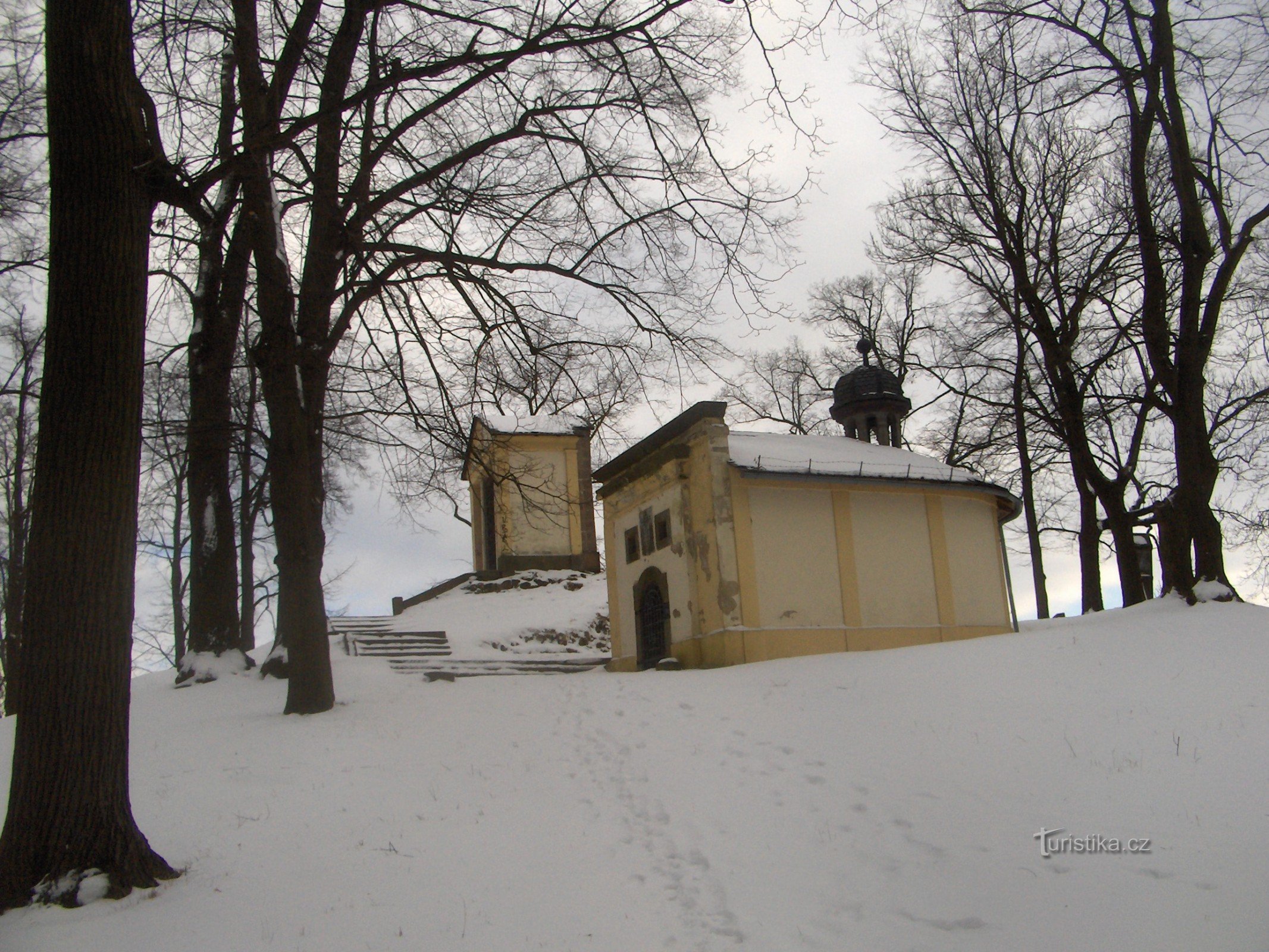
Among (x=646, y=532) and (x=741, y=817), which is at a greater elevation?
(x=646, y=532)

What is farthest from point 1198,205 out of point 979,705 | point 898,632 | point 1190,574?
point 979,705

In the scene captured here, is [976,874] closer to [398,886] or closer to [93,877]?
[398,886]

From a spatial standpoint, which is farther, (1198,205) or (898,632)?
(898,632)

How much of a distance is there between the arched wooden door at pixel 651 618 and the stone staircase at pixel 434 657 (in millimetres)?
1502

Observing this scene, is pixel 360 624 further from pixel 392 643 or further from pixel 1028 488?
pixel 1028 488

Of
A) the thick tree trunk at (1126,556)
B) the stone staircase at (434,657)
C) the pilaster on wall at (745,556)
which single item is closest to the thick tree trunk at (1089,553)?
the thick tree trunk at (1126,556)

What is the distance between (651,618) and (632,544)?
5.28 ft

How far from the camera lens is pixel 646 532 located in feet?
58.2

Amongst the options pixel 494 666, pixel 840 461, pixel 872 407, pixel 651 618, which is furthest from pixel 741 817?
pixel 872 407

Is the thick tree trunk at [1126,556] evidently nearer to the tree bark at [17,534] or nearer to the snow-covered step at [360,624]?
the snow-covered step at [360,624]

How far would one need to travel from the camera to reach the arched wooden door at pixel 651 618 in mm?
16984

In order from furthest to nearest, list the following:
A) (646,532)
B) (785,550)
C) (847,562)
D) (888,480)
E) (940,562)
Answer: (646,532) → (940,562) → (888,480) → (847,562) → (785,550)

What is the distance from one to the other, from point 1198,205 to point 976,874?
12074 millimetres

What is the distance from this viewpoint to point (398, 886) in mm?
5559
